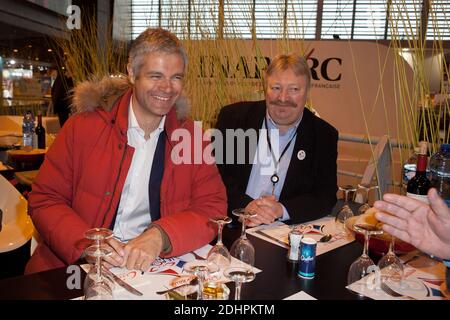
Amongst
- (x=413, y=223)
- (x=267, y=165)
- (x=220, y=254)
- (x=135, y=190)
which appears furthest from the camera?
(x=267, y=165)

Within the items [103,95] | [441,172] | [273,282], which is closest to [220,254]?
[273,282]

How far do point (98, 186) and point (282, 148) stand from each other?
1.16 meters

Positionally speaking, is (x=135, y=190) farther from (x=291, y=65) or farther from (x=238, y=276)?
(x=291, y=65)

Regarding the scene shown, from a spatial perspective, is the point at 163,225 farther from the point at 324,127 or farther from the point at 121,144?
the point at 324,127

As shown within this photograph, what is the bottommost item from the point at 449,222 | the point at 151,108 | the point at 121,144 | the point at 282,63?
the point at 449,222

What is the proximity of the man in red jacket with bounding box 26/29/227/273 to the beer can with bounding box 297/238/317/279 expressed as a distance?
1.35 feet

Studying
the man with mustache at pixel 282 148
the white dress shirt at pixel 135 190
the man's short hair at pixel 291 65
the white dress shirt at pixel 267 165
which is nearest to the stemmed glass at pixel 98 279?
the white dress shirt at pixel 135 190

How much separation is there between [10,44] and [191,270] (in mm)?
5889

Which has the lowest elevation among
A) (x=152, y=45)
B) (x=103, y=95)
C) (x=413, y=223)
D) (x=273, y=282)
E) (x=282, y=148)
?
(x=273, y=282)

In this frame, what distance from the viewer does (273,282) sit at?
4.00 ft

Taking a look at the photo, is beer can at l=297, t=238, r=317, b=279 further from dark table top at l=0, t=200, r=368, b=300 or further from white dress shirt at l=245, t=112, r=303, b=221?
white dress shirt at l=245, t=112, r=303, b=221
